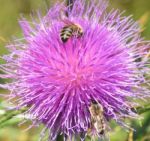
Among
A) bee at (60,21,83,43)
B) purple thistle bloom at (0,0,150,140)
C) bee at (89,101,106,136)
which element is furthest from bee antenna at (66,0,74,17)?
bee at (89,101,106,136)

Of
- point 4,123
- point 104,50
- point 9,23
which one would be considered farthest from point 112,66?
point 9,23

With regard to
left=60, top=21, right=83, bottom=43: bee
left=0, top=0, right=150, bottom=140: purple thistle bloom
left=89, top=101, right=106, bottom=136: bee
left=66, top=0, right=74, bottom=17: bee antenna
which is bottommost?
left=89, top=101, right=106, bottom=136: bee

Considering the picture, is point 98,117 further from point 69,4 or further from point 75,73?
point 69,4

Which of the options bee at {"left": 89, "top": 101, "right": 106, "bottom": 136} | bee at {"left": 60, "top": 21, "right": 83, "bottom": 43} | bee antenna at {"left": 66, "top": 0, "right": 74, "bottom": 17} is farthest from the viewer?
bee antenna at {"left": 66, "top": 0, "right": 74, "bottom": 17}

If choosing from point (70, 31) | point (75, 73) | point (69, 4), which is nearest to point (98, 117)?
point (75, 73)

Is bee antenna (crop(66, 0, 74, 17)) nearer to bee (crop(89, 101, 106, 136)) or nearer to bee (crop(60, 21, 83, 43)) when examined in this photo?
bee (crop(60, 21, 83, 43))

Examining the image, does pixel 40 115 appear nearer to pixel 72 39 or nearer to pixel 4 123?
pixel 4 123

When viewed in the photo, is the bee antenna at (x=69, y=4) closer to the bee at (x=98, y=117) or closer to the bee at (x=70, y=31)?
the bee at (x=70, y=31)
